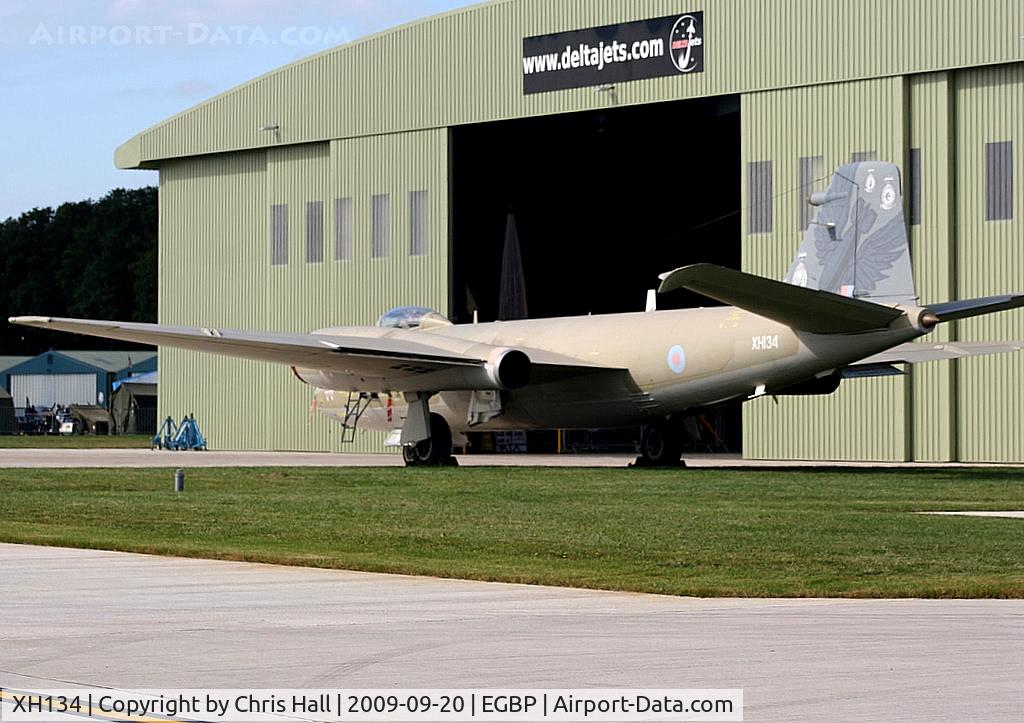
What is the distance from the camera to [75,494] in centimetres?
2614

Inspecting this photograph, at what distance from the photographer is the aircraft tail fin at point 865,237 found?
3062 centimetres

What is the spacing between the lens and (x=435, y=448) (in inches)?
1480

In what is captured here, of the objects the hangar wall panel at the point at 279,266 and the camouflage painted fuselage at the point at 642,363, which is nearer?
the camouflage painted fuselage at the point at 642,363

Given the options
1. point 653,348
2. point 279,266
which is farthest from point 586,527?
point 279,266

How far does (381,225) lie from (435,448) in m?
17.1

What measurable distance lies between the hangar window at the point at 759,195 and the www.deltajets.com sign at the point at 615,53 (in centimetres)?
332

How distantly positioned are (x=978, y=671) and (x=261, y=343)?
Result: 88.6 ft

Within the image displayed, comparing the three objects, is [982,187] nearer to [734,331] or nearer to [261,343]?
[734,331]

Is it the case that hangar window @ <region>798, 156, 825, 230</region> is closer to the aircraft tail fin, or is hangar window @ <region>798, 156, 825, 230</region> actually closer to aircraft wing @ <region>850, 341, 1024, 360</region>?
aircraft wing @ <region>850, 341, 1024, 360</region>

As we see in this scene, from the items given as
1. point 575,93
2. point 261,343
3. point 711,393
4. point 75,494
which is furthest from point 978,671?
point 575,93

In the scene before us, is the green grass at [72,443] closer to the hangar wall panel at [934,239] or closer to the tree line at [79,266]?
the hangar wall panel at [934,239]

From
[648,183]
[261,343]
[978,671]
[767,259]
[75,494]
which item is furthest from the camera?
[648,183]

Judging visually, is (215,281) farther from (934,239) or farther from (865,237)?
(865,237)

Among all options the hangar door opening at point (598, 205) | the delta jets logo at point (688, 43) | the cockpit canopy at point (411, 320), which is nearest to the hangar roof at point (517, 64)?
the delta jets logo at point (688, 43)
